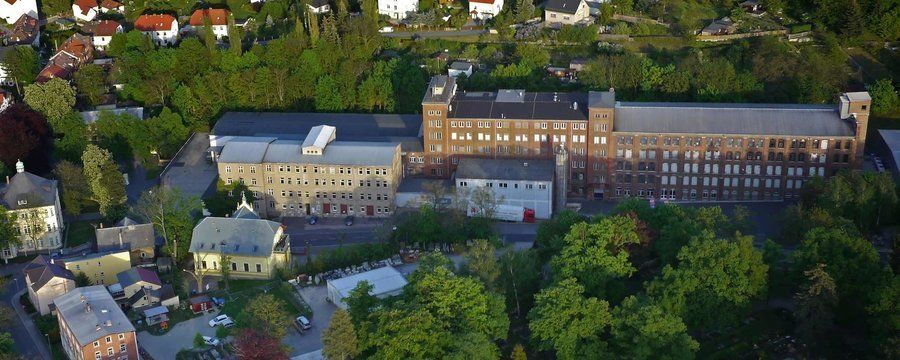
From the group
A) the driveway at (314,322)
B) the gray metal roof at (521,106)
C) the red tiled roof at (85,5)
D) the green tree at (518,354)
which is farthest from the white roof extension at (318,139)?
the red tiled roof at (85,5)

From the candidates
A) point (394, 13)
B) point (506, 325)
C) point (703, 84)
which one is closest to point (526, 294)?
point (506, 325)

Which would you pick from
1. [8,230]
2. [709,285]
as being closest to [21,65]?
[8,230]

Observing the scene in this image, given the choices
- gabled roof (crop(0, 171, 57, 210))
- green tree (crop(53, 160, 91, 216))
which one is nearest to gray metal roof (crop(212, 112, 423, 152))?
green tree (crop(53, 160, 91, 216))

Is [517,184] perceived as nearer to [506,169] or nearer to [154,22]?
[506,169]

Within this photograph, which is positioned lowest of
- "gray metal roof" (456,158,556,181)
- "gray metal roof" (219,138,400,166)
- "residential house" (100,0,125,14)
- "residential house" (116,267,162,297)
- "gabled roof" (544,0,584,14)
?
"residential house" (116,267,162,297)

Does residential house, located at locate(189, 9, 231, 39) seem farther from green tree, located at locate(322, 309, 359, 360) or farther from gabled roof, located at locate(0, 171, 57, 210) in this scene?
green tree, located at locate(322, 309, 359, 360)

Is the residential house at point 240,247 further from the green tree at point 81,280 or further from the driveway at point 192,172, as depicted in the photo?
the driveway at point 192,172

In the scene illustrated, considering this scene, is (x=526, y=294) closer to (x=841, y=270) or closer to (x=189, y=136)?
(x=841, y=270)
